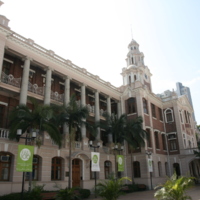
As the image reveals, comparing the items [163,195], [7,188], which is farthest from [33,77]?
[163,195]

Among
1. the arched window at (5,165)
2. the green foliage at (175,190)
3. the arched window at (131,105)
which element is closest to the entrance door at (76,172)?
the arched window at (5,165)

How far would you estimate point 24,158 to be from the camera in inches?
535

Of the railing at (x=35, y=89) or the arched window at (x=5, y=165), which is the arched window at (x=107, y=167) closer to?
the railing at (x=35, y=89)

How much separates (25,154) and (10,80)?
7.46 metres

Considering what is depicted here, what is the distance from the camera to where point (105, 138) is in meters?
28.0

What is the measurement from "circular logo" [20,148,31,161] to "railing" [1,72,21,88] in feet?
22.8

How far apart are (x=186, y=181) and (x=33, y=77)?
17.0 meters

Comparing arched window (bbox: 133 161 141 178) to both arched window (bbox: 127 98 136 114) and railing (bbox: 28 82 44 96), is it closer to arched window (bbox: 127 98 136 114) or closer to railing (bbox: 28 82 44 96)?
arched window (bbox: 127 98 136 114)

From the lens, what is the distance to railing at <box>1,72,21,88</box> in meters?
18.0

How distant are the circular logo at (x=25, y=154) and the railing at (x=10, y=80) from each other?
22.8 feet

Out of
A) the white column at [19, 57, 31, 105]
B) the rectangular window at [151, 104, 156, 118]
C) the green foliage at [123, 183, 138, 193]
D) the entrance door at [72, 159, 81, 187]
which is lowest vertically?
the green foliage at [123, 183, 138, 193]

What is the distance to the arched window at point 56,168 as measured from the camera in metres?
19.2

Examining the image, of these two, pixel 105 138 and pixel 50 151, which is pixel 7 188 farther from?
pixel 105 138

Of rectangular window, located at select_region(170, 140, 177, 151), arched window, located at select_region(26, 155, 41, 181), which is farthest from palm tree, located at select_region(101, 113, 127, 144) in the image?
rectangular window, located at select_region(170, 140, 177, 151)
